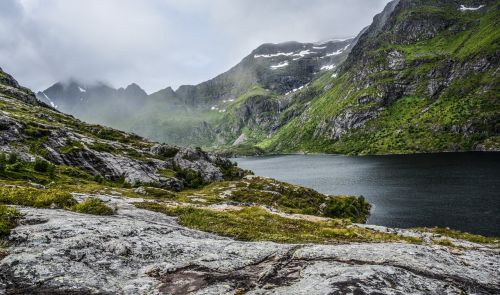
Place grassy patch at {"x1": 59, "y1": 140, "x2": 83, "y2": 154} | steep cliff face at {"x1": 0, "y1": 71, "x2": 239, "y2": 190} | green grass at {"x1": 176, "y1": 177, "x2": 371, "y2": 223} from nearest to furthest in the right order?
steep cliff face at {"x1": 0, "y1": 71, "x2": 239, "y2": 190}
green grass at {"x1": 176, "y1": 177, "x2": 371, "y2": 223}
grassy patch at {"x1": 59, "y1": 140, "x2": 83, "y2": 154}

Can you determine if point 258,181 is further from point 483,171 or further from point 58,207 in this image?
point 483,171

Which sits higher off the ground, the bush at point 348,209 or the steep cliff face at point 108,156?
the steep cliff face at point 108,156

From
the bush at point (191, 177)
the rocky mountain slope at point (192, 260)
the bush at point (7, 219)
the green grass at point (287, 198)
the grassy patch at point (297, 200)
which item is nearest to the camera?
the rocky mountain slope at point (192, 260)

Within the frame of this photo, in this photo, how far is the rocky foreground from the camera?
1329 centimetres

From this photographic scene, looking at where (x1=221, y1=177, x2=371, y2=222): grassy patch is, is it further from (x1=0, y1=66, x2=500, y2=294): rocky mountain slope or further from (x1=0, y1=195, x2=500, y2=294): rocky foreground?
(x1=0, y1=195, x2=500, y2=294): rocky foreground

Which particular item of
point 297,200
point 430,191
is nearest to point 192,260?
point 297,200

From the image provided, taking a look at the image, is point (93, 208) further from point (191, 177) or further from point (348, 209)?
point (191, 177)

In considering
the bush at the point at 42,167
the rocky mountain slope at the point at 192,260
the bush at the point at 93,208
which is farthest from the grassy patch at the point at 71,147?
the bush at the point at 93,208

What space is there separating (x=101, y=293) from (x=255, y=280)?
19.9ft

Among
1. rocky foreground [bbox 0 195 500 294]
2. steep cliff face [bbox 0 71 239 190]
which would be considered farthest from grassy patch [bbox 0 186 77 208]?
steep cliff face [bbox 0 71 239 190]

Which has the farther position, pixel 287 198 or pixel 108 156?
pixel 108 156

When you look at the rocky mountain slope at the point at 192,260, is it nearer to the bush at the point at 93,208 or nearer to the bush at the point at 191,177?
the bush at the point at 93,208

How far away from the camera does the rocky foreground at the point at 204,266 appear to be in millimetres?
13289

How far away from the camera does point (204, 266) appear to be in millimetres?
15828
